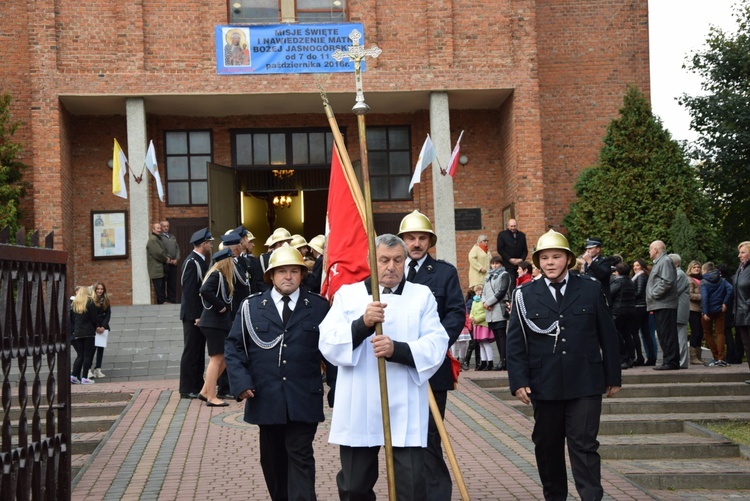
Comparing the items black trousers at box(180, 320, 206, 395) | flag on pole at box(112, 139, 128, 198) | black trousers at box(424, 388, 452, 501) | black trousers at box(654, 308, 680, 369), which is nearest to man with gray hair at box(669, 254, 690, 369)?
black trousers at box(654, 308, 680, 369)

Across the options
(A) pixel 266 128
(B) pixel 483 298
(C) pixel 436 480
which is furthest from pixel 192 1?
(C) pixel 436 480

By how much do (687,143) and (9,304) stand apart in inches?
1102

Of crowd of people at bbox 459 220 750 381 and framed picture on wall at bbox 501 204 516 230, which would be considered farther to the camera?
framed picture on wall at bbox 501 204 516 230

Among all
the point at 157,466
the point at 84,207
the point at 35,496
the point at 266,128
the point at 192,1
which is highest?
the point at 192,1

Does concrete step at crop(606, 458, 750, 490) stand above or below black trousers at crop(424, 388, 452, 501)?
below

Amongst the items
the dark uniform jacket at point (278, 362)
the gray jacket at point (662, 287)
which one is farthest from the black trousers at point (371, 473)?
the gray jacket at point (662, 287)

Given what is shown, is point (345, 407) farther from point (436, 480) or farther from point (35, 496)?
point (35, 496)

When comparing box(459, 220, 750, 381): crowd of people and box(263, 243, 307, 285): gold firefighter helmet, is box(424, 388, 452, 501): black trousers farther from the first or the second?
box(459, 220, 750, 381): crowd of people

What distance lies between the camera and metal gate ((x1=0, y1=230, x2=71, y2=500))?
17.0 ft

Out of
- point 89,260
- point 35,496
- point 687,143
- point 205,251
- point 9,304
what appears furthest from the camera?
point 687,143

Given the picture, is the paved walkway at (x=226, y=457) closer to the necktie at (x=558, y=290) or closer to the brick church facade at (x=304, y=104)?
the necktie at (x=558, y=290)

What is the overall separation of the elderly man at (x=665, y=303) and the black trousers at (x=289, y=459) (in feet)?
30.0

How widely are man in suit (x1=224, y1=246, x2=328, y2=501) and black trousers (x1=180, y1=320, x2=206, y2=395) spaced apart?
602 centimetres

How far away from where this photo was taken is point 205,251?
13.4 metres
